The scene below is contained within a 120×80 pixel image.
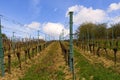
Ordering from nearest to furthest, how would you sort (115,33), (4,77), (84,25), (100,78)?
(100,78)
(4,77)
(115,33)
(84,25)

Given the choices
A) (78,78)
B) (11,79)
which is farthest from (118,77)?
(11,79)

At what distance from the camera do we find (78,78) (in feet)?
36.1

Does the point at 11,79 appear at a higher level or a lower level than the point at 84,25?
lower

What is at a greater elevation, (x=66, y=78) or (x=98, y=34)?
(x=98, y=34)

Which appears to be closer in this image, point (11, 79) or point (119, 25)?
point (11, 79)

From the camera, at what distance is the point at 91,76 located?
11445 millimetres

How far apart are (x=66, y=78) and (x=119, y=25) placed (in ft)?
191

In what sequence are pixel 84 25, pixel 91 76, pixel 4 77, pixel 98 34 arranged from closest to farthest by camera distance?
pixel 91 76 → pixel 4 77 → pixel 98 34 → pixel 84 25

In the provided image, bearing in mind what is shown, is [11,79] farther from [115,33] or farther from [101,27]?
[101,27]

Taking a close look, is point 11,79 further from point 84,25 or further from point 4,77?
point 84,25

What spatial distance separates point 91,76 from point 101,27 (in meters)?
66.2

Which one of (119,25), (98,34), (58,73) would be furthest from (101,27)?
(58,73)

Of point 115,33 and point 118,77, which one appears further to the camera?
point 115,33

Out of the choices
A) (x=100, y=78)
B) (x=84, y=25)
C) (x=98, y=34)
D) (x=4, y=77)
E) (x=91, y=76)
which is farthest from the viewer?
(x=84, y=25)
